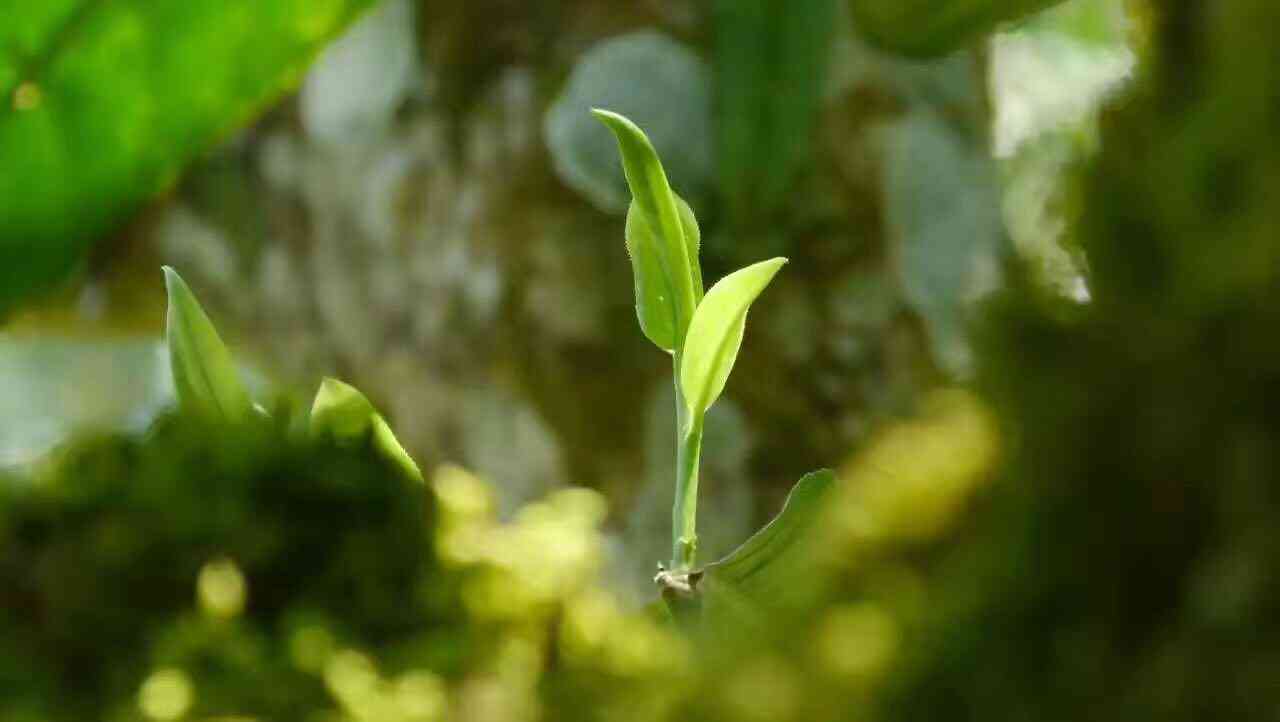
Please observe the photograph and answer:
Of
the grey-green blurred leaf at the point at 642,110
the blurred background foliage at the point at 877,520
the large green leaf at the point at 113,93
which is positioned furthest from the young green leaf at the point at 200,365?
the grey-green blurred leaf at the point at 642,110

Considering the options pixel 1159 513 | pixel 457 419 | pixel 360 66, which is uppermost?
pixel 360 66

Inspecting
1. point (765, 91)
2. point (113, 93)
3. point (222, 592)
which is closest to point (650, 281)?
point (222, 592)

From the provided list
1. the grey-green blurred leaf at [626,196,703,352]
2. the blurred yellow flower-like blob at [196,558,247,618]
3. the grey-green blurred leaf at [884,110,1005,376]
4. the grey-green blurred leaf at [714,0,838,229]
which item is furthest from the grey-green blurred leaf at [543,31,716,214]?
the blurred yellow flower-like blob at [196,558,247,618]

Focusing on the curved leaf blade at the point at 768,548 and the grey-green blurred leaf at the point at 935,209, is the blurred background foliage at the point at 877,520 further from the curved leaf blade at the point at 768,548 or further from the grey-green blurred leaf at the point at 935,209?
the grey-green blurred leaf at the point at 935,209

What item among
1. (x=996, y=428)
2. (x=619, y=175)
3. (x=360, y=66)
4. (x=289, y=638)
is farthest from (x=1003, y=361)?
(x=360, y=66)

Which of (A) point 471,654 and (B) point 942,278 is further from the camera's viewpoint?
(B) point 942,278

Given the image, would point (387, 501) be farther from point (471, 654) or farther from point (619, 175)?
point (619, 175)

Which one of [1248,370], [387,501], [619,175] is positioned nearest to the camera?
[1248,370]
